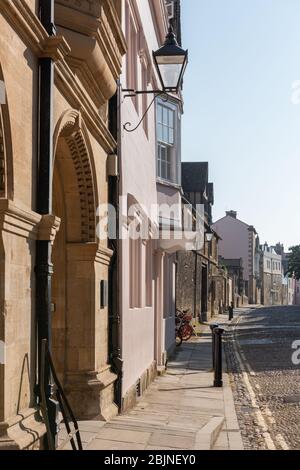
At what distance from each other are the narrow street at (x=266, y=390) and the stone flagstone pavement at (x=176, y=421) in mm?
232

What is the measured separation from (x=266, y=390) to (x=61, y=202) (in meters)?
6.71

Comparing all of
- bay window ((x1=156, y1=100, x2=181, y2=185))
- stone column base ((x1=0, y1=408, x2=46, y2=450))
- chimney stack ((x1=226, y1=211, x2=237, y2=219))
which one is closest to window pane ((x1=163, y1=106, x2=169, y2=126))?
bay window ((x1=156, y1=100, x2=181, y2=185))

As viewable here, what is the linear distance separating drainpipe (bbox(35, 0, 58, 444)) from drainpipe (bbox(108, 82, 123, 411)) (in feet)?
10.9

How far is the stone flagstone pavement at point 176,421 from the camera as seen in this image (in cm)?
686

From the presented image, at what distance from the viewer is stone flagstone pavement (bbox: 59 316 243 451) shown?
270 inches

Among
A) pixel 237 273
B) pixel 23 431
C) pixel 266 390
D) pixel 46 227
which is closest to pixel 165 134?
pixel 266 390

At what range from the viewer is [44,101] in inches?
224

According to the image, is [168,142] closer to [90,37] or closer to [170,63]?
[170,63]

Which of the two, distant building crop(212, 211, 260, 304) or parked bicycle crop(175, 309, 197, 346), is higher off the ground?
distant building crop(212, 211, 260, 304)

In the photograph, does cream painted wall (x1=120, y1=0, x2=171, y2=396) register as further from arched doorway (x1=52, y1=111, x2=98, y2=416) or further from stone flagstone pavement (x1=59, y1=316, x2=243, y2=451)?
arched doorway (x1=52, y1=111, x2=98, y2=416)

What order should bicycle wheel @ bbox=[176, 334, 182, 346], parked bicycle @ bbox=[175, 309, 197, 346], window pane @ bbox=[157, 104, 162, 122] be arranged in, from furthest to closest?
parked bicycle @ bbox=[175, 309, 197, 346], bicycle wheel @ bbox=[176, 334, 182, 346], window pane @ bbox=[157, 104, 162, 122]
